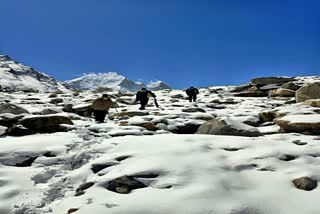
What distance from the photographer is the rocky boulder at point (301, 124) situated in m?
15.0

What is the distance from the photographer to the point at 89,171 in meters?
10.9

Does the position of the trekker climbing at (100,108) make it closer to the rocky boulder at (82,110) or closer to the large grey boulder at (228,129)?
the rocky boulder at (82,110)

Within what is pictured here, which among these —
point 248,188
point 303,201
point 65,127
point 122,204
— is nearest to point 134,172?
point 122,204

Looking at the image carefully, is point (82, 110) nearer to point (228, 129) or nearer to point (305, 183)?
point (228, 129)

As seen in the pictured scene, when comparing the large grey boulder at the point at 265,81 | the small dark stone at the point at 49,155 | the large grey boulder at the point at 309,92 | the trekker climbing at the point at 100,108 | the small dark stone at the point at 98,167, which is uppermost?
the large grey boulder at the point at 265,81

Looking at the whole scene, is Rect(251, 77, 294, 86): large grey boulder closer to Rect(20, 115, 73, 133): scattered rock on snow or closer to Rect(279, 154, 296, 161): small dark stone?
Rect(20, 115, 73, 133): scattered rock on snow

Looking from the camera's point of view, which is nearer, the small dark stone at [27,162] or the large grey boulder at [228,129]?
the small dark stone at [27,162]

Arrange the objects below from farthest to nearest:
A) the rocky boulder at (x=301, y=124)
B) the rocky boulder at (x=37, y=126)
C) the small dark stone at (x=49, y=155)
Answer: the rocky boulder at (x=37, y=126) < the rocky boulder at (x=301, y=124) < the small dark stone at (x=49, y=155)

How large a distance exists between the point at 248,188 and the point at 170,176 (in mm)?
1753

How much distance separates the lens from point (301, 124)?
50.0ft

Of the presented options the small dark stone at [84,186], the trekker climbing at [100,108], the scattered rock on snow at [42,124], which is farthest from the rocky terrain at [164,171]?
the trekker climbing at [100,108]

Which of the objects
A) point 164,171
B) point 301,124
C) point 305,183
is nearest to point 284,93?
point 301,124

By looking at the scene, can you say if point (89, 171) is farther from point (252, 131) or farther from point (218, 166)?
point (252, 131)

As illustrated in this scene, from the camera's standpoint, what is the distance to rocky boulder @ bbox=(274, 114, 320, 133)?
15031 mm
